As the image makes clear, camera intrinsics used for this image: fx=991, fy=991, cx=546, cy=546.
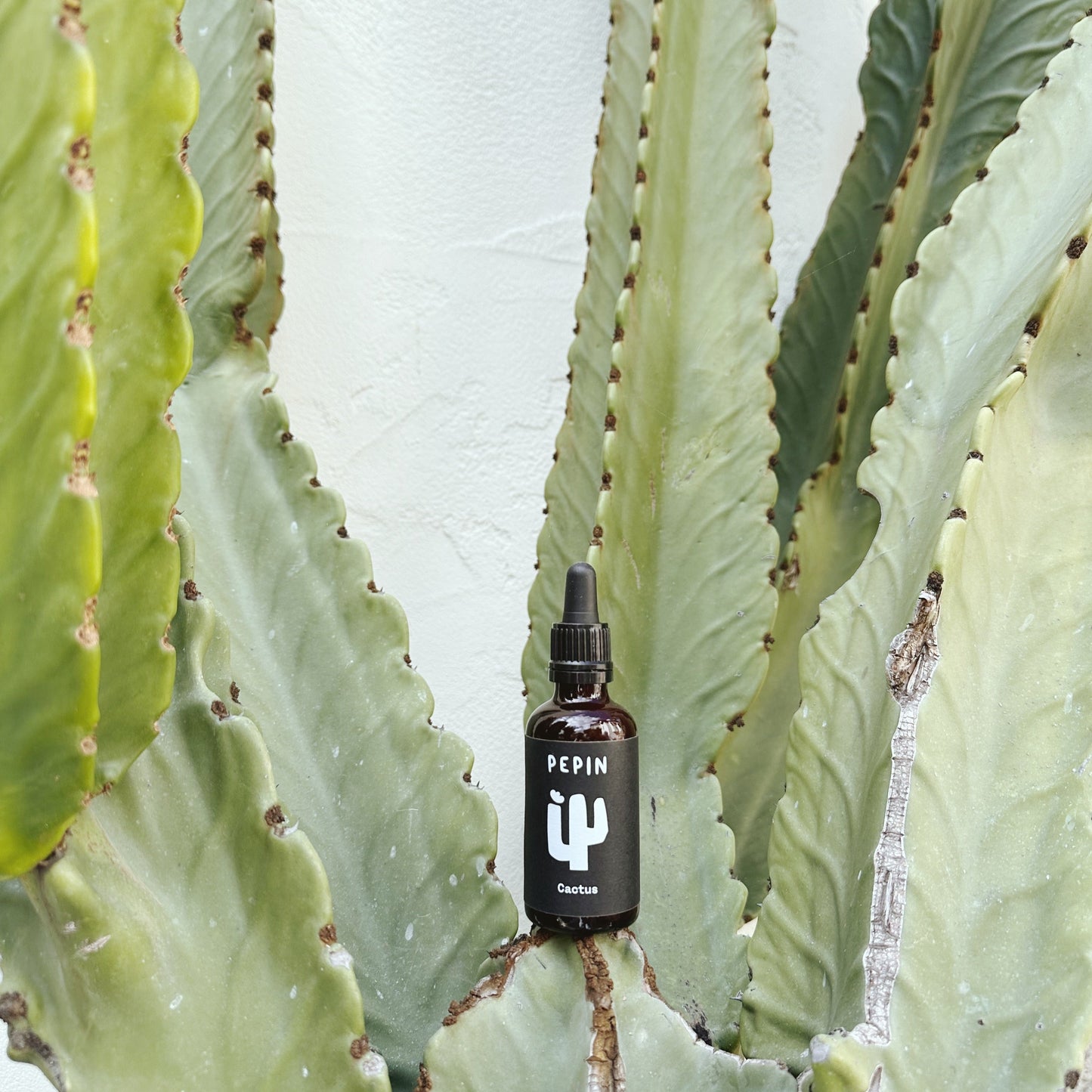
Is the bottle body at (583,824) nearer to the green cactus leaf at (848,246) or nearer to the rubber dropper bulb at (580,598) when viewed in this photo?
the rubber dropper bulb at (580,598)

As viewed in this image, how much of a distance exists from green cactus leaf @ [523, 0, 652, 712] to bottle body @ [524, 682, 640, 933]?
0.17 m

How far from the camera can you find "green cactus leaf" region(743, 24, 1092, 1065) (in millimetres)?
519

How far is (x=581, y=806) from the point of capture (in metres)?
0.46

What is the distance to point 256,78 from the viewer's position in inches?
23.6

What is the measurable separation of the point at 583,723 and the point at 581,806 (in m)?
0.04

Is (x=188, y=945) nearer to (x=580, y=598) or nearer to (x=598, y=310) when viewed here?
(x=580, y=598)

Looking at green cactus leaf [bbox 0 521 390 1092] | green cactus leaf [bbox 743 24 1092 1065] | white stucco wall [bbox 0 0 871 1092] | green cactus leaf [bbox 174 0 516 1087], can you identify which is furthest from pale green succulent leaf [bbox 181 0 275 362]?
green cactus leaf [bbox 743 24 1092 1065]

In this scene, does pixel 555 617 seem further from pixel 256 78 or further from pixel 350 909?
pixel 256 78

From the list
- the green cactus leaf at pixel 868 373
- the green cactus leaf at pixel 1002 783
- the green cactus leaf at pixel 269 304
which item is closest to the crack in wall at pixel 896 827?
the green cactus leaf at pixel 1002 783

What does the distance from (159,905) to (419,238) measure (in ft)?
1.80

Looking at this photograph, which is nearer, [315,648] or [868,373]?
[315,648]

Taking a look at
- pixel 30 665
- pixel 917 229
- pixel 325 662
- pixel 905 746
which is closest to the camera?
pixel 30 665

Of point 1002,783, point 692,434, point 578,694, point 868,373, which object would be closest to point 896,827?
point 1002,783

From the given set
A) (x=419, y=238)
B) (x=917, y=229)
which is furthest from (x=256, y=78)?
(x=917, y=229)
